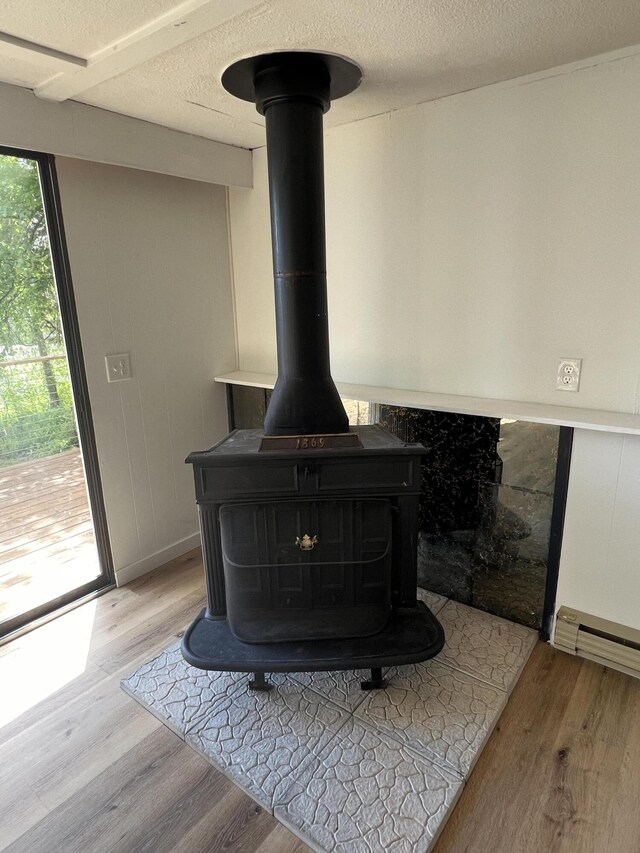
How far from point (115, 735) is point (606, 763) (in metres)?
1.44

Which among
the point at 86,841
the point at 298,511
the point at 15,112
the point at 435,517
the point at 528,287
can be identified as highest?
the point at 15,112

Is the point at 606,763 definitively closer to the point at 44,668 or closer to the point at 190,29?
the point at 44,668

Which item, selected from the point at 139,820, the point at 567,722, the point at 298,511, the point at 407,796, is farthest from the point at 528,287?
the point at 139,820

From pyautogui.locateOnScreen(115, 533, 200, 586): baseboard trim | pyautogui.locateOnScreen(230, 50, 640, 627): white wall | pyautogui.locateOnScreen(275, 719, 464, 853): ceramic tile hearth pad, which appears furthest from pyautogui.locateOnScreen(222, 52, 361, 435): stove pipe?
pyautogui.locateOnScreen(115, 533, 200, 586): baseboard trim

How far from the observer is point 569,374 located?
175 centimetres

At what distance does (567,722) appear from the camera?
1547 mm

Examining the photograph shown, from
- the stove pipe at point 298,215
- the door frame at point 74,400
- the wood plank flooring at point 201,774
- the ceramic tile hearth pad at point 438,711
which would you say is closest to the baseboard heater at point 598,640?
the wood plank flooring at point 201,774

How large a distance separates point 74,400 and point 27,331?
32 centimetres

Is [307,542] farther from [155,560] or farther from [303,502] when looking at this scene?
[155,560]

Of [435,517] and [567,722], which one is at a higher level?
[435,517]

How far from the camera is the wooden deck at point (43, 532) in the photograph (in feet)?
6.48

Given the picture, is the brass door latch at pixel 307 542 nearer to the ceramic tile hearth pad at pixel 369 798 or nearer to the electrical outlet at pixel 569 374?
the ceramic tile hearth pad at pixel 369 798

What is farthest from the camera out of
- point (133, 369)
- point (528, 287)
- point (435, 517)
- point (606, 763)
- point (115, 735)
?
point (133, 369)

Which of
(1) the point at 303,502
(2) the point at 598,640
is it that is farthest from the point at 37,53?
(2) the point at 598,640
